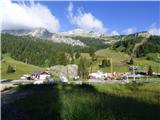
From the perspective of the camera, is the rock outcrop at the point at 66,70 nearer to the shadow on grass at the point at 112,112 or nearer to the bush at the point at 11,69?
the bush at the point at 11,69

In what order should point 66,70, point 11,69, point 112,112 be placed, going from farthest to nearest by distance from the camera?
point 11,69
point 66,70
point 112,112

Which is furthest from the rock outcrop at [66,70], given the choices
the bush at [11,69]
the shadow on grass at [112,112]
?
the shadow on grass at [112,112]

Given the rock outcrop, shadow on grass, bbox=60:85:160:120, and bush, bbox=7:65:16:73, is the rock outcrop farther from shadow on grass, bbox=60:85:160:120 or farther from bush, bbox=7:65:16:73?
shadow on grass, bbox=60:85:160:120

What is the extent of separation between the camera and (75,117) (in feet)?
37.7

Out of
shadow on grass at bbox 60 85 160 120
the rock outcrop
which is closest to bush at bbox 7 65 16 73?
the rock outcrop

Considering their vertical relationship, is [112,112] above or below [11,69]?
below

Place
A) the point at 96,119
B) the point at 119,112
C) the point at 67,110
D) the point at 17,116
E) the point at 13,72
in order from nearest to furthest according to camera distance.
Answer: the point at 96,119
the point at 119,112
the point at 67,110
the point at 17,116
the point at 13,72

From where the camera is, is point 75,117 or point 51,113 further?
point 51,113

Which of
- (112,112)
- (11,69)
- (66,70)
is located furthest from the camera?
(11,69)

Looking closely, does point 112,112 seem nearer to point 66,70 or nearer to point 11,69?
point 66,70

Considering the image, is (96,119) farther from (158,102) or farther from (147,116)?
(158,102)

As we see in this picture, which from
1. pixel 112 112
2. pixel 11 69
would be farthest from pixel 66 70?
pixel 112 112

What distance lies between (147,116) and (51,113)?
15.7 feet

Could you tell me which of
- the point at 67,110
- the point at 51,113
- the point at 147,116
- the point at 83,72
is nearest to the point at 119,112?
the point at 147,116
